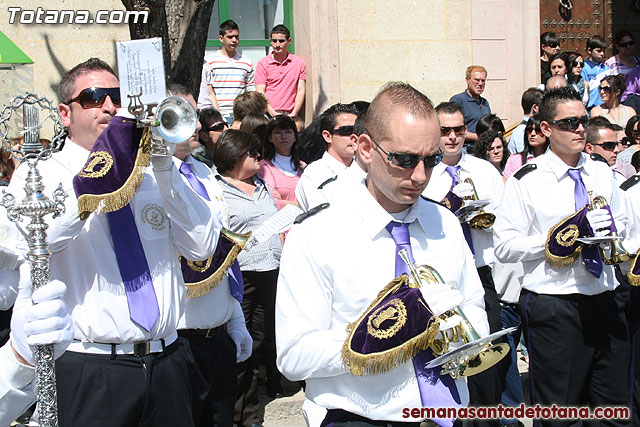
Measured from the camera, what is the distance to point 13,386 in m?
2.71

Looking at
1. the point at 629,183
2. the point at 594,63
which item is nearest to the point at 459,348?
the point at 629,183

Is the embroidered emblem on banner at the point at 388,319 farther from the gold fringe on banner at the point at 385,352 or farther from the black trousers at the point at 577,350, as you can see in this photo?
the black trousers at the point at 577,350

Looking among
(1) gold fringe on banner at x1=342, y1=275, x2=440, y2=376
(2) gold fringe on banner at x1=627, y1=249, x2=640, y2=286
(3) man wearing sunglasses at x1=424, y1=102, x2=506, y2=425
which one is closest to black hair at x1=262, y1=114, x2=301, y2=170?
(3) man wearing sunglasses at x1=424, y1=102, x2=506, y2=425

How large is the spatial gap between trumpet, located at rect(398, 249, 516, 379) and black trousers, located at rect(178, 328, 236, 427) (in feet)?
6.04

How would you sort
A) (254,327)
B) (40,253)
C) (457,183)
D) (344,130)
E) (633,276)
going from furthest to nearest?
(344,130)
(254,327)
(457,183)
(633,276)
(40,253)

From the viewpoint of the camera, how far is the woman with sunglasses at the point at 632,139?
7.97m

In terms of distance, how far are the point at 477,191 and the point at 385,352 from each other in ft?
10.9

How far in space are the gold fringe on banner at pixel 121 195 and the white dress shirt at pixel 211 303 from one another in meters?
0.99

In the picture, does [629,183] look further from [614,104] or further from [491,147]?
[614,104]

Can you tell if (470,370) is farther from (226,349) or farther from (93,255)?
(226,349)

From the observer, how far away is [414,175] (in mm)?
3096

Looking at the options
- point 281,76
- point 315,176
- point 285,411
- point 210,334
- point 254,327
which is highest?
point 281,76

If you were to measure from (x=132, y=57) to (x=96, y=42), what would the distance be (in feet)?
23.4

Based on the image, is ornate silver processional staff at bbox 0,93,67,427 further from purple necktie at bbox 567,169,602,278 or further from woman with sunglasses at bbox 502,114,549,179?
woman with sunglasses at bbox 502,114,549,179
